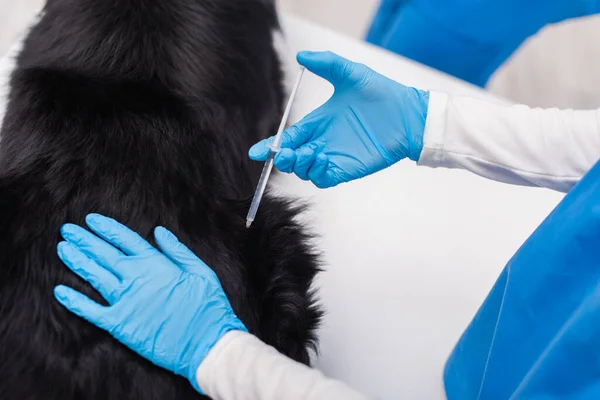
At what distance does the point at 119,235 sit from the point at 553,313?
51 cm

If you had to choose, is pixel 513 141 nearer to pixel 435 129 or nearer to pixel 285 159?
pixel 435 129

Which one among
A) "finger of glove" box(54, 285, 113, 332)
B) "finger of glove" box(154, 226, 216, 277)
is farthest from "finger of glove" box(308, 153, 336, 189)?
"finger of glove" box(54, 285, 113, 332)

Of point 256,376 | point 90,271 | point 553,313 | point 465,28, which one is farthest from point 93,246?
point 465,28

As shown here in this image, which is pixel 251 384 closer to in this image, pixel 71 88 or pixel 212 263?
pixel 212 263

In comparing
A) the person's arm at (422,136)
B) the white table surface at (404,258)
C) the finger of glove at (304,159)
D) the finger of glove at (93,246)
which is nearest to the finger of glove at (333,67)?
the person's arm at (422,136)

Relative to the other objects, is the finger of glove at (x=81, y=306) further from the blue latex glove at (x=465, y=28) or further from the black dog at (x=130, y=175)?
the blue latex glove at (x=465, y=28)

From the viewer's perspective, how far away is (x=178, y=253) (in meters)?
0.68

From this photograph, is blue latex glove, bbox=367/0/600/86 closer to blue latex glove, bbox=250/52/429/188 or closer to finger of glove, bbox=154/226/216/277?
blue latex glove, bbox=250/52/429/188

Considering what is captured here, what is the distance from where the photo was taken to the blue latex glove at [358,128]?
813 millimetres

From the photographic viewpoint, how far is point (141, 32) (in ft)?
2.76

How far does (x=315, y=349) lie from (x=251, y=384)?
0.59 ft

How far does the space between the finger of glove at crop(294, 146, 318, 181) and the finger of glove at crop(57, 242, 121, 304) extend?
11.5 inches

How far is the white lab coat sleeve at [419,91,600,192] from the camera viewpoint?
750mm

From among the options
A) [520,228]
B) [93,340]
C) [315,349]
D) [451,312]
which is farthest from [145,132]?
[520,228]
